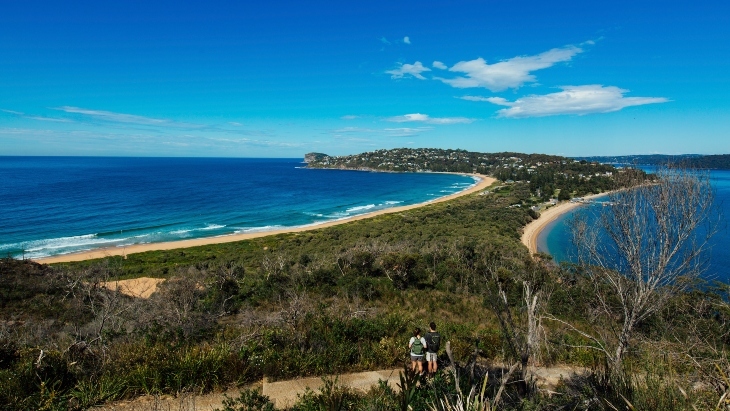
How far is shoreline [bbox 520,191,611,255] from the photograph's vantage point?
41.9m

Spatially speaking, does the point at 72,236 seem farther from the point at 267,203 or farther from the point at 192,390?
the point at 192,390

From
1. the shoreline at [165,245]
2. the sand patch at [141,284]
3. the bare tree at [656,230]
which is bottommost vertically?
the shoreline at [165,245]

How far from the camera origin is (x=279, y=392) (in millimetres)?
6148

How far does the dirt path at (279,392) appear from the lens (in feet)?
17.6

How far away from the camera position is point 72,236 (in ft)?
134

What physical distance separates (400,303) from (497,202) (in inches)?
2374

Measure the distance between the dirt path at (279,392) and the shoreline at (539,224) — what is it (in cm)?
2927

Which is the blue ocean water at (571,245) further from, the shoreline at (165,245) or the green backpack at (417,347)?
the shoreline at (165,245)

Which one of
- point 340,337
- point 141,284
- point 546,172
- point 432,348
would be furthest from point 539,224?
point 546,172

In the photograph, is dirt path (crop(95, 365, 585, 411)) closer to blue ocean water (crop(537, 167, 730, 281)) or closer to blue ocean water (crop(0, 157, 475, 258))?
blue ocean water (crop(537, 167, 730, 281))

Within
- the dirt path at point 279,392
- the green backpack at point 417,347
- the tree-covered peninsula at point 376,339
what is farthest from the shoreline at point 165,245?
the green backpack at point 417,347

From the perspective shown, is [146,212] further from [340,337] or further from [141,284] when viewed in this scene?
[340,337]

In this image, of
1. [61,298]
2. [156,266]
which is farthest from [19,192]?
[61,298]

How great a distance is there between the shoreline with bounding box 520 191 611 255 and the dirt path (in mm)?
29271
